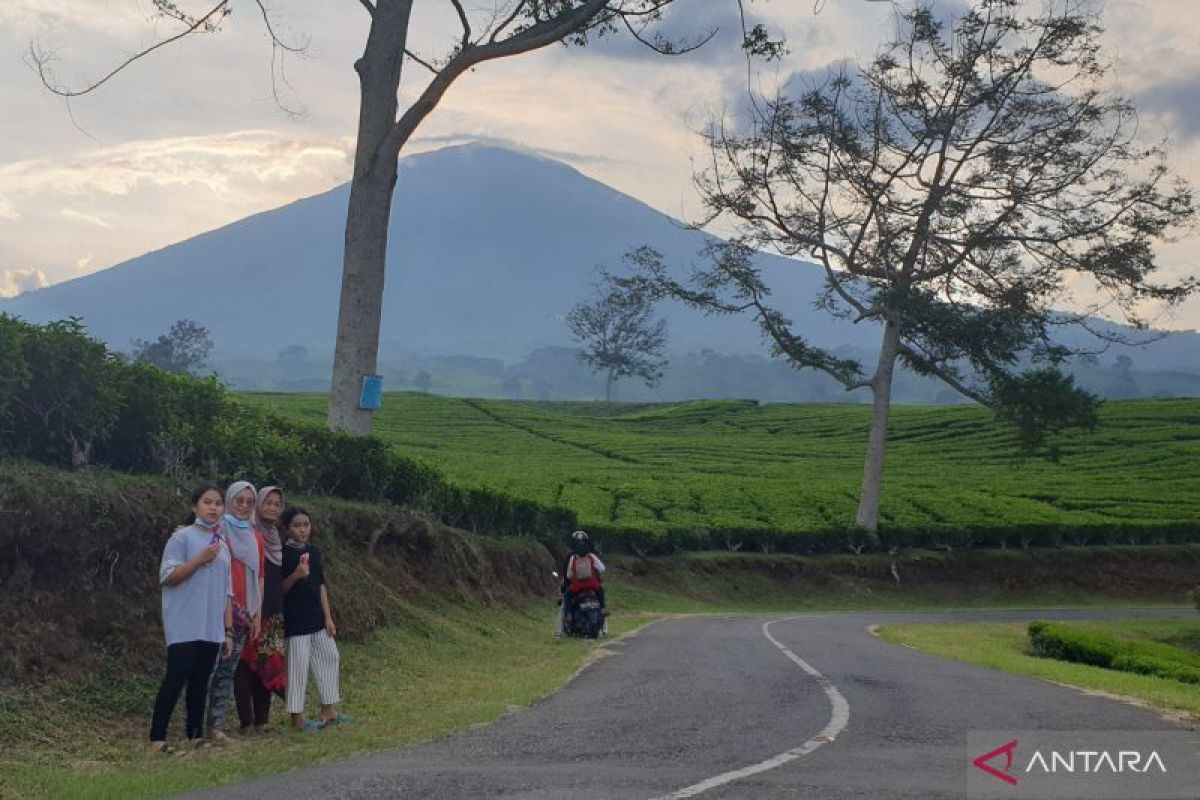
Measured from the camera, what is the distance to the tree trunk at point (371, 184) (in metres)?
18.3

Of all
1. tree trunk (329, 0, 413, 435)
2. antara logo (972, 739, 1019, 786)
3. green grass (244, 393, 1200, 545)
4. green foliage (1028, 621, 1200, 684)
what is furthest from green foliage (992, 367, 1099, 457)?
antara logo (972, 739, 1019, 786)

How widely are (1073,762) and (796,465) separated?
49.9 m

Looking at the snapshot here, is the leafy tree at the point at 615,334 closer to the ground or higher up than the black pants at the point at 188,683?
higher up

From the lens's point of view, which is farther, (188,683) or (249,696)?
(249,696)

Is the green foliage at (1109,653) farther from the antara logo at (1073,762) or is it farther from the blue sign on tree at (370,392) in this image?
the blue sign on tree at (370,392)

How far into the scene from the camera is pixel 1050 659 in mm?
20281

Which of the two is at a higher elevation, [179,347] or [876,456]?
[179,347]

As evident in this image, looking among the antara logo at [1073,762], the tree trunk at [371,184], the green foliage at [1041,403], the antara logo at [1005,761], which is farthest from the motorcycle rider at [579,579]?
the green foliage at [1041,403]

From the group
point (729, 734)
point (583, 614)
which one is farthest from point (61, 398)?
point (583, 614)

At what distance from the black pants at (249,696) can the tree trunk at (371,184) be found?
787cm

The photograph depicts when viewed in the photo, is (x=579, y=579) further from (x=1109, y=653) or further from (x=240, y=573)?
(x=240, y=573)

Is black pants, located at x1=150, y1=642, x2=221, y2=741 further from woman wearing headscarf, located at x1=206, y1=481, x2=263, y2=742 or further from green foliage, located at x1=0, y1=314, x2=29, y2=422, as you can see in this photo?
green foliage, located at x1=0, y1=314, x2=29, y2=422

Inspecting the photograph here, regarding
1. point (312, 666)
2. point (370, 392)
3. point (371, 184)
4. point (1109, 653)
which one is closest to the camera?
point (312, 666)

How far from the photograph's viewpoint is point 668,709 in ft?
36.1
